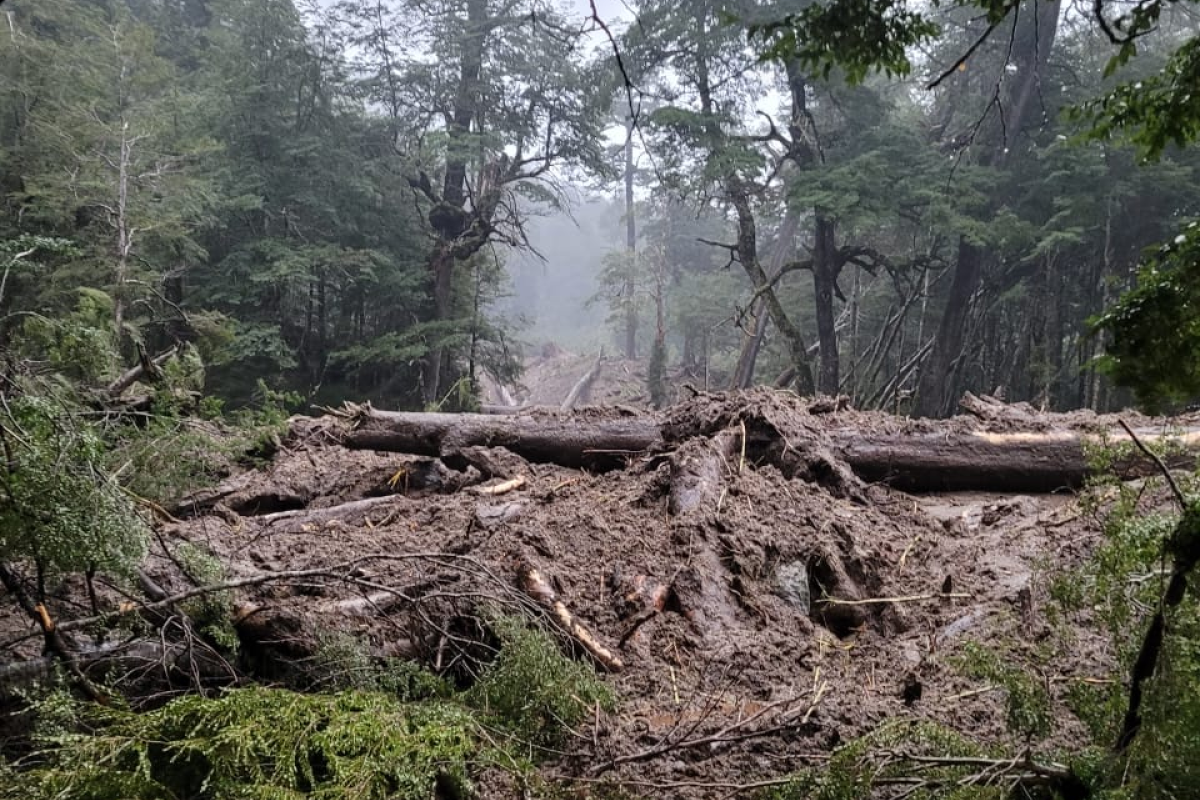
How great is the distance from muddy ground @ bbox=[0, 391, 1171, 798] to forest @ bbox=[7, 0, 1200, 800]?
0.03m

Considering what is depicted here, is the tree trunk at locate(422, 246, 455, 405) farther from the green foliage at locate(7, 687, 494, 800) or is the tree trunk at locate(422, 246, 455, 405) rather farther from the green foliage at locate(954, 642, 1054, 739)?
the green foliage at locate(954, 642, 1054, 739)

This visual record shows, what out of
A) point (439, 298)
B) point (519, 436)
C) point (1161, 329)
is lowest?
point (519, 436)

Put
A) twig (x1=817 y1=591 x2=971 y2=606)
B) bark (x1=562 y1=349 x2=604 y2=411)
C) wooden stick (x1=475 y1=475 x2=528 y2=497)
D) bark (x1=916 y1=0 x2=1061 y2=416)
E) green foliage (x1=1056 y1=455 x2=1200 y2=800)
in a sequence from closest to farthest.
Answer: green foliage (x1=1056 y1=455 x2=1200 y2=800), twig (x1=817 y1=591 x2=971 y2=606), wooden stick (x1=475 y1=475 x2=528 y2=497), bark (x1=916 y1=0 x2=1061 y2=416), bark (x1=562 y1=349 x2=604 y2=411)

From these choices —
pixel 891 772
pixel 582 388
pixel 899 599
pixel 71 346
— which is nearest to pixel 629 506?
pixel 899 599

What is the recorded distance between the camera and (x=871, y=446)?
566 centimetres

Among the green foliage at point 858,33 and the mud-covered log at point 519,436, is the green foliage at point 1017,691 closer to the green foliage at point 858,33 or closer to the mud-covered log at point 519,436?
the green foliage at point 858,33

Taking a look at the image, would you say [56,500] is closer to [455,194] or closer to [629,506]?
[629,506]

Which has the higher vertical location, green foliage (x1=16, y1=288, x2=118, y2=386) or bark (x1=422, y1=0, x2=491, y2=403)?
bark (x1=422, y1=0, x2=491, y2=403)

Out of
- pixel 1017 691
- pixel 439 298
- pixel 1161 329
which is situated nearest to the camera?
pixel 1161 329

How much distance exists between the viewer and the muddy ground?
2.31m

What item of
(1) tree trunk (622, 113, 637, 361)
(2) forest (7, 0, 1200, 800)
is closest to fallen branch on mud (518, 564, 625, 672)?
(2) forest (7, 0, 1200, 800)

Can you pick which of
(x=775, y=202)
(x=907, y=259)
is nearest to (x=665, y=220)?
(x=775, y=202)

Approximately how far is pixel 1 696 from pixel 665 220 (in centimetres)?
3158

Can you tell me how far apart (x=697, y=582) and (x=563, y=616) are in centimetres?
80
